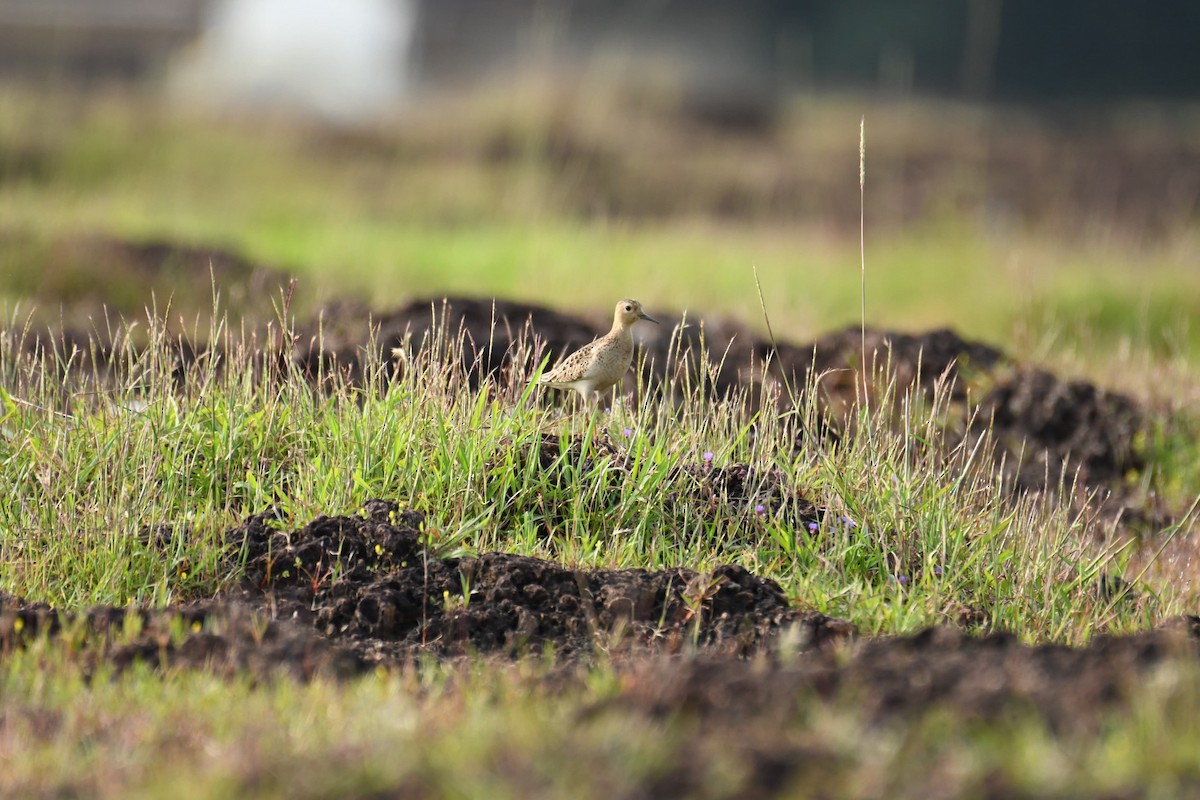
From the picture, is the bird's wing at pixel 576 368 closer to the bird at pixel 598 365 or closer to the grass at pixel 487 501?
the bird at pixel 598 365

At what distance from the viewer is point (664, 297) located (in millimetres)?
10445

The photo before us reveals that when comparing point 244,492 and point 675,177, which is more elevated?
point 675,177

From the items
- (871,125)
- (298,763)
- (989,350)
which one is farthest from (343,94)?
(298,763)

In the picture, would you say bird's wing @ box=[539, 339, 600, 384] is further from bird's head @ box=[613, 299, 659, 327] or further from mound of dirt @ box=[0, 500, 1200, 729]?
mound of dirt @ box=[0, 500, 1200, 729]

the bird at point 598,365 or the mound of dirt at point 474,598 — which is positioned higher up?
the bird at point 598,365

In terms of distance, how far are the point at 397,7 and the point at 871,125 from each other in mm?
7073

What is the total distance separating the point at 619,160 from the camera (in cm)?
1731

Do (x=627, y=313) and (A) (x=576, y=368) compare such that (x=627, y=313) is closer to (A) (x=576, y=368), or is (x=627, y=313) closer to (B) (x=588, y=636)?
(A) (x=576, y=368)

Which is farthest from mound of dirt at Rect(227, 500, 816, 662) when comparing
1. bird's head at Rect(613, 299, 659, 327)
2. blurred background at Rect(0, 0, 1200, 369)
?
bird's head at Rect(613, 299, 659, 327)

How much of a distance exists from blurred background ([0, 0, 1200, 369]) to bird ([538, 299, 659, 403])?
141 cm

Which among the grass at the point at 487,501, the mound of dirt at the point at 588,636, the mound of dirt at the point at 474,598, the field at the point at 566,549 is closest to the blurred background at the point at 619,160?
the field at the point at 566,549

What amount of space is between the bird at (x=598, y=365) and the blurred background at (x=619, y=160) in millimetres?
1405

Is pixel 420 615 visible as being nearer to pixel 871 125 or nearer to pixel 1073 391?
pixel 1073 391

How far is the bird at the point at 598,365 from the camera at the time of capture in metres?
5.76
